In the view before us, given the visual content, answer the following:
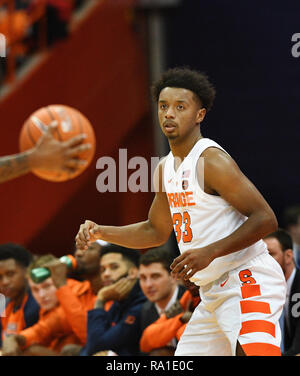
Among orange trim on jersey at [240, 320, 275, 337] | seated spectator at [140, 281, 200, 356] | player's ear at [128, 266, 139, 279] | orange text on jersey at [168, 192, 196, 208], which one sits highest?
orange text on jersey at [168, 192, 196, 208]

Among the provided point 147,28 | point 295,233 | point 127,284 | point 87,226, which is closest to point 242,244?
point 87,226

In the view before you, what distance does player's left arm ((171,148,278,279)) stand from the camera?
415 centimetres

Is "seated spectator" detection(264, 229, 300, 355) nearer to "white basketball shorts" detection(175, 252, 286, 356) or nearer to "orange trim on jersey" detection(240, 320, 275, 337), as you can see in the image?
"white basketball shorts" detection(175, 252, 286, 356)

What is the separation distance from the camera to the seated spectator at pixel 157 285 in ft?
19.6

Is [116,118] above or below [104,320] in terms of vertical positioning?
above

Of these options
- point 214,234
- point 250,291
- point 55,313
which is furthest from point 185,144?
point 55,313

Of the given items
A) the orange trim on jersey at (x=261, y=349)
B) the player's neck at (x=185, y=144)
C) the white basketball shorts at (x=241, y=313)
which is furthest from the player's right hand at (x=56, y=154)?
the orange trim on jersey at (x=261, y=349)

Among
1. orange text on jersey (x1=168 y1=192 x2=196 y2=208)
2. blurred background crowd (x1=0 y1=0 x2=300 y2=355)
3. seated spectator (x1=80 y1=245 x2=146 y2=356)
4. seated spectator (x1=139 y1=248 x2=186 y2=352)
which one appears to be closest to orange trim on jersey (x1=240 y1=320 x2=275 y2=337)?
orange text on jersey (x1=168 y1=192 x2=196 y2=208)

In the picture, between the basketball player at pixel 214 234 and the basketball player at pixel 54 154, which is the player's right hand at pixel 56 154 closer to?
the basketball player at pixel 54 154

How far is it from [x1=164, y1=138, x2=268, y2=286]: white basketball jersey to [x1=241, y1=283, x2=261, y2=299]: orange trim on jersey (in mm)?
151

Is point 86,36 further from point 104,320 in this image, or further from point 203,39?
point 104,320

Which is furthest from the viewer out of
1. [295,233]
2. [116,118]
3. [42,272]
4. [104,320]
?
[116,118]

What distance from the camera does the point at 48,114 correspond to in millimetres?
6434

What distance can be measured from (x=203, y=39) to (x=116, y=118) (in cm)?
172
